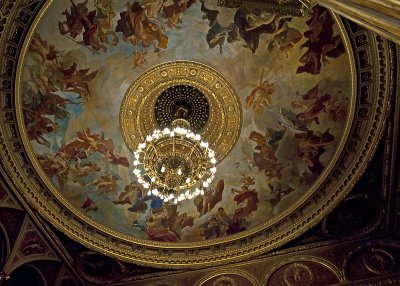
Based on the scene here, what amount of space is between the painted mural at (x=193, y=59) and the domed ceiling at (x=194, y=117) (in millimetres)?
27

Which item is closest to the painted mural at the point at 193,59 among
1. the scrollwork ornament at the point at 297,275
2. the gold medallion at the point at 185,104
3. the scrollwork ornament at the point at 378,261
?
the gold medallion at the point at 185,104

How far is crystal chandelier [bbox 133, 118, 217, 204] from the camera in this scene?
1110 cm

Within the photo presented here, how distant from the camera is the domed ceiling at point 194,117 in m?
11.3

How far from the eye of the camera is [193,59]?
12359 mm

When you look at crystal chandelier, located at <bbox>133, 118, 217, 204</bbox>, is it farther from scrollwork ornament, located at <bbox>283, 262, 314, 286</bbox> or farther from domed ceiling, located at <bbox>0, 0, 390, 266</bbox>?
scrollwork ornament, located at <bbox>283, 262, 314, 286</bbox>

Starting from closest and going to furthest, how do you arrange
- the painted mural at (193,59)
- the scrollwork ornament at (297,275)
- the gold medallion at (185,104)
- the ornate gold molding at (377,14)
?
the ornate gold molding at (377,14), the painted mural at (193,59), the scrollwork ornament at (297,275), the gold medallion at (185,104)

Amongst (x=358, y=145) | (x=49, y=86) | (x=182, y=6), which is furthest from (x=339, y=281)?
(x=49, y=86)

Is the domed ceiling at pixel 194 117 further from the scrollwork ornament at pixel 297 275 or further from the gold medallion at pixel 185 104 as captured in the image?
the scrollwork ornament at pixel 297 275

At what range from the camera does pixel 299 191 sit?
12.7m

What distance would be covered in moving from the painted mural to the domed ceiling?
0.09 ft

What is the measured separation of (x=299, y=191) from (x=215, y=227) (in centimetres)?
250

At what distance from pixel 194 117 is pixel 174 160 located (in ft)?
7.14

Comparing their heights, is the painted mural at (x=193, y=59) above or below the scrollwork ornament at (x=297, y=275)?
above

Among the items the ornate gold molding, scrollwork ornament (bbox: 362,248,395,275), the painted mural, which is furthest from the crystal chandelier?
the ornate gold molding
